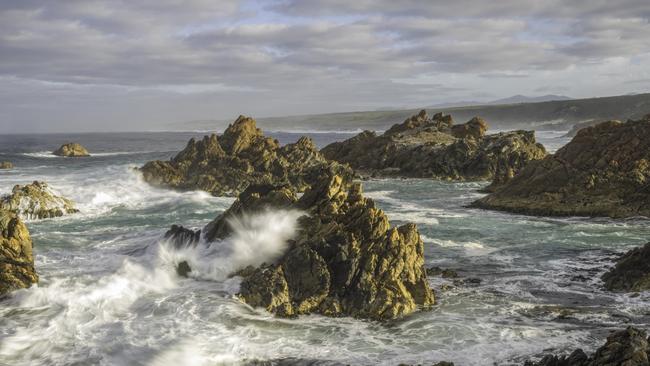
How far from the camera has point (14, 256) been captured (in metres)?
17.8

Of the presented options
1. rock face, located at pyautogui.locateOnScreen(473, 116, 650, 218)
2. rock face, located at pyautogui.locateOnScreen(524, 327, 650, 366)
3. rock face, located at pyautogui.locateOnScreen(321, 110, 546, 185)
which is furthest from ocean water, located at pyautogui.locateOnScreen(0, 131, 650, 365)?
rock face, located at pyautogui.locateOnScreen(321, 110, 546, 185)

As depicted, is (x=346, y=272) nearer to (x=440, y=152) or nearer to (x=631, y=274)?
(x=631, y=274)

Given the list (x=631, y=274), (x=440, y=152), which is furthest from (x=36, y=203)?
(x=440, y=152)

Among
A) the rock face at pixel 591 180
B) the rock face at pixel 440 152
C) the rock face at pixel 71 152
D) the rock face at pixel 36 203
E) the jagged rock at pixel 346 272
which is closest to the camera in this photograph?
the jagged rock at pixel 346 272

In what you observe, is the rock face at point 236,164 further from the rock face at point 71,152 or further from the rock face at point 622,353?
the rock face at point 71,152

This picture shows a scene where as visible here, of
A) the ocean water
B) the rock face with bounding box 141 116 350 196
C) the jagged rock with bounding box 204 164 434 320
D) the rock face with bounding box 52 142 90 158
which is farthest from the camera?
the rock face with bounding box 52 142 90 158

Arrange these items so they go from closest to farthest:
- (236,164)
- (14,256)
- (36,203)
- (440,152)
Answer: (14,256)
(36,203)
(236,164)
(440,152)

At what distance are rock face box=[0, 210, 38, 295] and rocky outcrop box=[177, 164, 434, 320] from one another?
19.6 ft

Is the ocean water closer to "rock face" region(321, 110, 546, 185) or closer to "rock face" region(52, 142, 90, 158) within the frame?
"rock face" region(321, 110, 546, 185)

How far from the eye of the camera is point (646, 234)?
25.6m

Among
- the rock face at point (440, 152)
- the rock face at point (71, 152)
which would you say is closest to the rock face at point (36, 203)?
the rock face at point (440, 152)

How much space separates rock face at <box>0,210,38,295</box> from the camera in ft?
56.3

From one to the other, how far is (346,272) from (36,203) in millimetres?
21528

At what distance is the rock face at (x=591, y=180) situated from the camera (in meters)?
30.6
